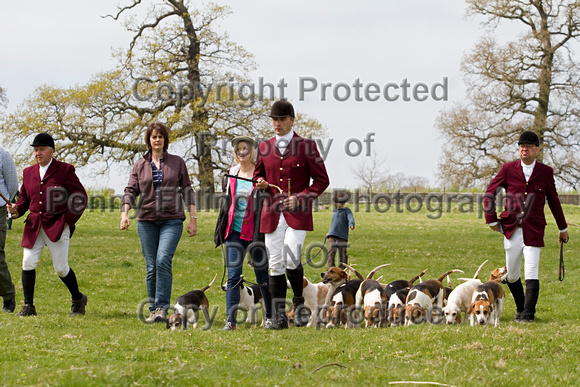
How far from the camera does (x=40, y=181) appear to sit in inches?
364

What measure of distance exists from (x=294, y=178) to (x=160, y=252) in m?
1.90

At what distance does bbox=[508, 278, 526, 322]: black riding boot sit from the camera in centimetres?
912

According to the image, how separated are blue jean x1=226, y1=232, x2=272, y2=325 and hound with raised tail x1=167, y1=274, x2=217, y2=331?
1.28 ft

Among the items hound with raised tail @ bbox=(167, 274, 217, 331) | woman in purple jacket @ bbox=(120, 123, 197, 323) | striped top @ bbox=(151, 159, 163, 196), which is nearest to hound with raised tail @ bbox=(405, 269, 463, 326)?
hound with raised tail @ bbox=(167, 274, 217, 331)

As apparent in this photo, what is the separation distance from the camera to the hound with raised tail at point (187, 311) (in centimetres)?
850

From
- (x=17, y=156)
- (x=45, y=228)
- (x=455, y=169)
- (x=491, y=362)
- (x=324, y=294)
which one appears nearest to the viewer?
(x=491, y=362)

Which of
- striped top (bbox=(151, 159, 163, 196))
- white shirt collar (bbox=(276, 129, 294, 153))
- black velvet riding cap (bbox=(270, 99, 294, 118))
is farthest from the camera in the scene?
striped top (bbox=(151, 159, 163, 196))

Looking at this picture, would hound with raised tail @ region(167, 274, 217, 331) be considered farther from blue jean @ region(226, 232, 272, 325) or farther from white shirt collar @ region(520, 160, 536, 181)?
white shirt collar @ region(520, 160, 536, 181)

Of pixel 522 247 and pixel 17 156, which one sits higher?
pixel 17 156

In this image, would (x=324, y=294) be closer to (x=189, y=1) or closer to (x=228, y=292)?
Answer: (x=228, y=292)

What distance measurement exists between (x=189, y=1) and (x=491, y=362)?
35.8 meters

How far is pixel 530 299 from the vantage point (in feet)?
29.2

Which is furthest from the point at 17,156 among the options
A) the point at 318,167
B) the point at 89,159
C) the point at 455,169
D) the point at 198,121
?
the point at 318,167

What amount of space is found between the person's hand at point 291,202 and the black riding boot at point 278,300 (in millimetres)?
758
